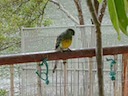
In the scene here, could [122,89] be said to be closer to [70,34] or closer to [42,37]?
[70,34]

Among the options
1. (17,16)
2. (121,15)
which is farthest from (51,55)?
(17,16)

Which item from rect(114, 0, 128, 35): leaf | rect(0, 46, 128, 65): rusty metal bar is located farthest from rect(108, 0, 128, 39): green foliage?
rect(0, 46, 128, 65): rusty metal bar

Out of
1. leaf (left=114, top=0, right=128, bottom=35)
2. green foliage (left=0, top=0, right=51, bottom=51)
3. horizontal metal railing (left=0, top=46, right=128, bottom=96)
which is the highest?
green foliage (left=0, top=0, right=51, bottom=51)

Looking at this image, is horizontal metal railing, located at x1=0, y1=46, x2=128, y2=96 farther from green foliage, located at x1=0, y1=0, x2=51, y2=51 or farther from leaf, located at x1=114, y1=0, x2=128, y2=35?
green foliage, located at x1=0, y1=0, x2=51, y2=51

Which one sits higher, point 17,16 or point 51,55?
point 17,16

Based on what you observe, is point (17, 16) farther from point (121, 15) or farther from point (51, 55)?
point (121, 15)

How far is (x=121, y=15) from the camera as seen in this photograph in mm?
573

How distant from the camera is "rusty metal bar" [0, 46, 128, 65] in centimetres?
122

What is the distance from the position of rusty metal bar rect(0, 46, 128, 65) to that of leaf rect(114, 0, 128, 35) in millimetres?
701

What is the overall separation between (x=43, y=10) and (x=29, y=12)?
199 millimetres

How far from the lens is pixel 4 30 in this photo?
14.5ft

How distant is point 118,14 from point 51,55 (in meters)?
0.73

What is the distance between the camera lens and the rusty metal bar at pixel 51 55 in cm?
122

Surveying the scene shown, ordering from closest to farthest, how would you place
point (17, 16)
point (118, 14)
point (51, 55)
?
point (118, 14) → point (51, 55) → point (17, 16)
